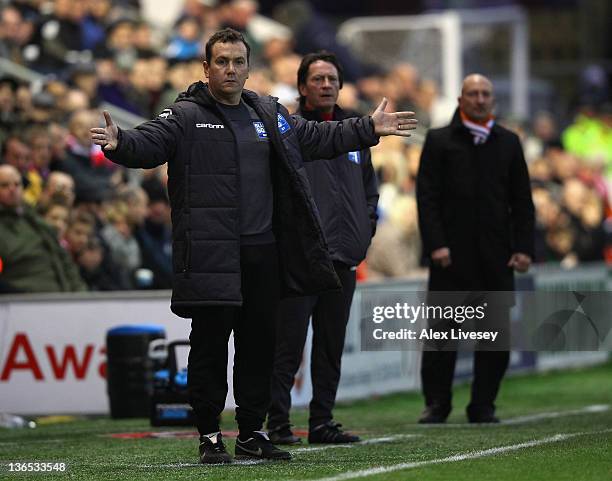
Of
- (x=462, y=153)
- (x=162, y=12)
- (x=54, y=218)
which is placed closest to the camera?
(x=462, y=153)

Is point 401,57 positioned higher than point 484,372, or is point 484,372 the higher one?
point 401,57

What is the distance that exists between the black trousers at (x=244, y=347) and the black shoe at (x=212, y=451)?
0.05 m

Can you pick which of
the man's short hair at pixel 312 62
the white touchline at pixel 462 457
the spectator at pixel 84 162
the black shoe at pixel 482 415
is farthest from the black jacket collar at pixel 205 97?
the spectator at pixel 84 162

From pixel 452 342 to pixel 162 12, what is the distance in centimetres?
1589

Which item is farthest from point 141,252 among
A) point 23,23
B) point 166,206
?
point 23,23

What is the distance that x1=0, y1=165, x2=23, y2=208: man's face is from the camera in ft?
46.8

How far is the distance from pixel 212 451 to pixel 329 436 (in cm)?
164

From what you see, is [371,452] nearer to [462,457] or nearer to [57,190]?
[462,457]

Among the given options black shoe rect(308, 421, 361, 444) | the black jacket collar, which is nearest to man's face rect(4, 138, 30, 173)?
black shoe rect(308, 421, 361, 444)

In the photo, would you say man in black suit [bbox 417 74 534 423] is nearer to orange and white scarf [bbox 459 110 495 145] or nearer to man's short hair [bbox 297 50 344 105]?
orange and white scarf [bbox 459 110 495 145]

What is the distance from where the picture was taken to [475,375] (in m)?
12.8

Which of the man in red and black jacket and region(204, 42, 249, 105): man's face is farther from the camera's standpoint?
the man in red and black jacket

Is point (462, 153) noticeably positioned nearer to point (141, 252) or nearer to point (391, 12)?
point (141, 252)

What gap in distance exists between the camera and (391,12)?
33438 millimetres
